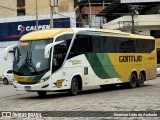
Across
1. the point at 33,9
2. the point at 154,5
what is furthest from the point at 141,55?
the point at 33,9

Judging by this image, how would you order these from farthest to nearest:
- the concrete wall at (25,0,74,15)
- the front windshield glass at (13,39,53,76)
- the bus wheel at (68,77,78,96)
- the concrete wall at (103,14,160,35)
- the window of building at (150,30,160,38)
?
the concrete wall at (25,0,74,15), the window of building at (150,30,160,38), the concrete wall at (103,14,160,35), the bus wheel at (68,77,78,96), the front windshield glass at (13,39,53,76)

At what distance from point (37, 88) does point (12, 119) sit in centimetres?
805

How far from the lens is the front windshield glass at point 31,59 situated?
19875 mm

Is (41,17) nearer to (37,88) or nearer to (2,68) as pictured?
(2,68)

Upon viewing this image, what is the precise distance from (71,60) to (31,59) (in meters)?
2.07

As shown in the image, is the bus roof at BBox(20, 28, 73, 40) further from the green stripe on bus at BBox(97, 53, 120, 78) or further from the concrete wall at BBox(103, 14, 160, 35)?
the concrete wall at BBox(103, 14, 160, 35)

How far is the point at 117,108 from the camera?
14.2m

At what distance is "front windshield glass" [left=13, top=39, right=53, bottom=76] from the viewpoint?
19.9 metres


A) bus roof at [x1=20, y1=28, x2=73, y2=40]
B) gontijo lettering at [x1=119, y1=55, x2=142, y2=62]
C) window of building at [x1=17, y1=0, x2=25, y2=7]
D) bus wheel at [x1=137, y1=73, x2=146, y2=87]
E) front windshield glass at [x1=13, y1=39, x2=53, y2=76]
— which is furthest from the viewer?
window of building at [x1=17, y1=0, x2=25, y2=7]

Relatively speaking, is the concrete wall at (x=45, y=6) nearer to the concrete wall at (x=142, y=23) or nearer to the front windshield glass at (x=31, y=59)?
the concrete wall at (x=142, y=23)

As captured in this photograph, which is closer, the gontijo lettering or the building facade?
the gontijo lettering

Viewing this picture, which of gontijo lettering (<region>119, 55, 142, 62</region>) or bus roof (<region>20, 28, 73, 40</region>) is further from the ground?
bus roof (<region>20, 28, 73, 40</region>)

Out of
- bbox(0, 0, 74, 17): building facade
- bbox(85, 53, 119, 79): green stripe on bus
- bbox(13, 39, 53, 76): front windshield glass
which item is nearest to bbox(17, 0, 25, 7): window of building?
bbox(0, 0, 74, 17): building facade

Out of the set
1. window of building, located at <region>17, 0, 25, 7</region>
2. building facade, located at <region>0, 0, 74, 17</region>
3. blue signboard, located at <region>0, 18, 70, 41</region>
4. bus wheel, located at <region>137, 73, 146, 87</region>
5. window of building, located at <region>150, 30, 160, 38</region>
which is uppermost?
window of building, located at <region>17, 0, 25, 7</region>
